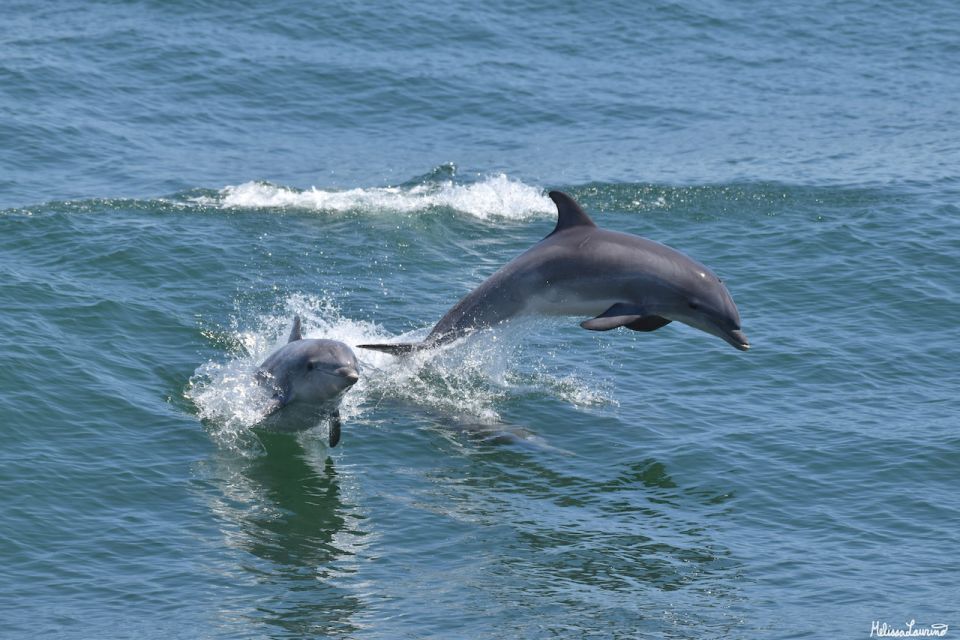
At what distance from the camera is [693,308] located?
1877 centimetres

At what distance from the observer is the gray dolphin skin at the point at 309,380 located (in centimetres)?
1834

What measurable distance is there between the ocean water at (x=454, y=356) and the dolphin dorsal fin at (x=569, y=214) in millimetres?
1891

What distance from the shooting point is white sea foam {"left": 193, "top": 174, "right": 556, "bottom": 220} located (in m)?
32.4

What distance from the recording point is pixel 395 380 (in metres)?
22.8

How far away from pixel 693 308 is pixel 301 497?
5.56 metres

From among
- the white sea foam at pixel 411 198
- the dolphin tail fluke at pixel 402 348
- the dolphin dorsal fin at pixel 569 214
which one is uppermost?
the dolphin dorsal fin at pixel 569 214

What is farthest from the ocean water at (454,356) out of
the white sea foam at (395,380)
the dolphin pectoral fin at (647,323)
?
the dolphin pectoral fin at (647,323)

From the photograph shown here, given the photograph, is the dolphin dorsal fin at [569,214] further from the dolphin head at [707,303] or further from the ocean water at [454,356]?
the ocean water at [454,356]

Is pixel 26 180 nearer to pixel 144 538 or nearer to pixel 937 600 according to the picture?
pixel 144 538

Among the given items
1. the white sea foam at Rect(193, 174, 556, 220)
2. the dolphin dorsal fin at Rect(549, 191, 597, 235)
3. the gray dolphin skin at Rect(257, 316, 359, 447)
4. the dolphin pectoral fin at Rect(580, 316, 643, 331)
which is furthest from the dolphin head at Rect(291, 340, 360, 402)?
the white sea foam at Rect(193, 174, 556, 220)

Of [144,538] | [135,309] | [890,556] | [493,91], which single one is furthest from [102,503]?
[493,91]

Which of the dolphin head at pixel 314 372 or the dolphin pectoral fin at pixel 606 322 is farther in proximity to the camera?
the dolphin head at pixel 314 372

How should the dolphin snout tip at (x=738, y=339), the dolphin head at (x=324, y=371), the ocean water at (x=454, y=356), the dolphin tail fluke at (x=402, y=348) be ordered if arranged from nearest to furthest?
the ocean water at (x=454, y=356) → the dolphin head at (x=324, y=371) → the dolphin snout tip at (x=738, y=339) → the dolphin tail fluke at (x=402, y=348)

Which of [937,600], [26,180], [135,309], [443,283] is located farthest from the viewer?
[26,180]
